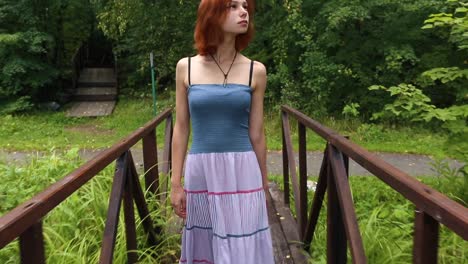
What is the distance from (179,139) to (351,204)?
83 cm

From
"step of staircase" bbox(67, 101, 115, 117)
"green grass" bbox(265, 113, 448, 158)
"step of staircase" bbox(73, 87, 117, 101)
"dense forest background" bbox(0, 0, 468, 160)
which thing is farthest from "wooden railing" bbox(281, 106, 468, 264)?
"step of staircase" bbox(73, 87, 117, 101)

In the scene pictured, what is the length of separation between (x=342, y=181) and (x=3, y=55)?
12.7 metres

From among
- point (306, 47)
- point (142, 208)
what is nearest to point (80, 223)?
point (142, 208)

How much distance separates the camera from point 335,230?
2.36m

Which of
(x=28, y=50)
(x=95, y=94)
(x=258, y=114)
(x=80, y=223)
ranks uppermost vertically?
(x=28, y=50)

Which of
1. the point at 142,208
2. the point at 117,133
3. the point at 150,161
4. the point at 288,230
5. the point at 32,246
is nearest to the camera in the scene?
the point at 32,246

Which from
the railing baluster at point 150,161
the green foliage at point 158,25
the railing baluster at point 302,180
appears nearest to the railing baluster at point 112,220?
the railing baluster at point 150,161

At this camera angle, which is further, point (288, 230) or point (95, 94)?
point (95, 94)

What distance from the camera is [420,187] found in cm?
131

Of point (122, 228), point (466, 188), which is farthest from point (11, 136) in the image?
point (466, 188)

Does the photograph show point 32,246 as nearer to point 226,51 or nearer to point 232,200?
point 232,200

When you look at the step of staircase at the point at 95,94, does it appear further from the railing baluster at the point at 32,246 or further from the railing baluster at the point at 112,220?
the railing baluster at the point at 32,246

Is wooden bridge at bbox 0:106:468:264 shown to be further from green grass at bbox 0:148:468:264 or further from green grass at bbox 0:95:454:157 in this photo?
green grass at bbox 0:95:454:157

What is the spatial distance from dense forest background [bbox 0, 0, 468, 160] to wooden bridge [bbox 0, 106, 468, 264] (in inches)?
193
